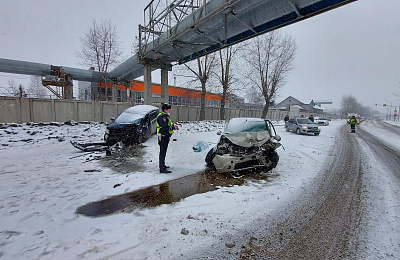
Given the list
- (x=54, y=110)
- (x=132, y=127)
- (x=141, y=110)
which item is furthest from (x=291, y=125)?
(x=54, y=110)

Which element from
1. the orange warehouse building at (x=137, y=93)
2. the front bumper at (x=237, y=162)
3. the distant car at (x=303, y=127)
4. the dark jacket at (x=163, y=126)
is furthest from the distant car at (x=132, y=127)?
the orange warehouse building at (x=137, y=93)

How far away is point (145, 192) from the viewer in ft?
12.8

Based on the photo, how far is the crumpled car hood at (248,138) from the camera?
5.01m

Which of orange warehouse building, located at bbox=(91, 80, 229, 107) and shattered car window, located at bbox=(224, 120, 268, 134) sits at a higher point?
orange warehouse building, located at bbox=(91, 80, 229, 107)

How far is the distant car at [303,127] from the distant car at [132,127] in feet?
37.3

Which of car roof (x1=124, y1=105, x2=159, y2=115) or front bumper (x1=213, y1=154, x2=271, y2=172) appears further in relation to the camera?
car roof (x1=124, y1=105, x2=159, y2=115)

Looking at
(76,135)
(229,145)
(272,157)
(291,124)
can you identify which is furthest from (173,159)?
(291,124)

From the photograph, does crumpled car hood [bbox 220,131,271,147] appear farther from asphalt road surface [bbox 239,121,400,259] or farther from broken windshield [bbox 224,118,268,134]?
asphalt road surface [bbox 239,121,400,259]

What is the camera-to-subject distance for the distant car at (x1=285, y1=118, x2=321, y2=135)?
13586 mm

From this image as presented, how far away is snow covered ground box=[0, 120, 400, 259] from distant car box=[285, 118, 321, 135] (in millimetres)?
8224

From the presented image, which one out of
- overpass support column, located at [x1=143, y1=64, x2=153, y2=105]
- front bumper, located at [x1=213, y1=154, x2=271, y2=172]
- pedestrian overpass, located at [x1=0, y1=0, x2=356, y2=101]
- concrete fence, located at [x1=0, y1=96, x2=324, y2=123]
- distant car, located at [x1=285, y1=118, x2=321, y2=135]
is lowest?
front bumper, located at [x1=213, y1=154, x2=271, y2=172]

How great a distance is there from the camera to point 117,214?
9.82 feet

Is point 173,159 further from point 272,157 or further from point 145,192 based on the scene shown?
point 272,157

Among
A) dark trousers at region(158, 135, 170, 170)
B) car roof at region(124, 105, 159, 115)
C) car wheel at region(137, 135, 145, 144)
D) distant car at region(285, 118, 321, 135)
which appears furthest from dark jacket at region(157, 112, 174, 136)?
distant car at region(285, 118, 321, 135)
